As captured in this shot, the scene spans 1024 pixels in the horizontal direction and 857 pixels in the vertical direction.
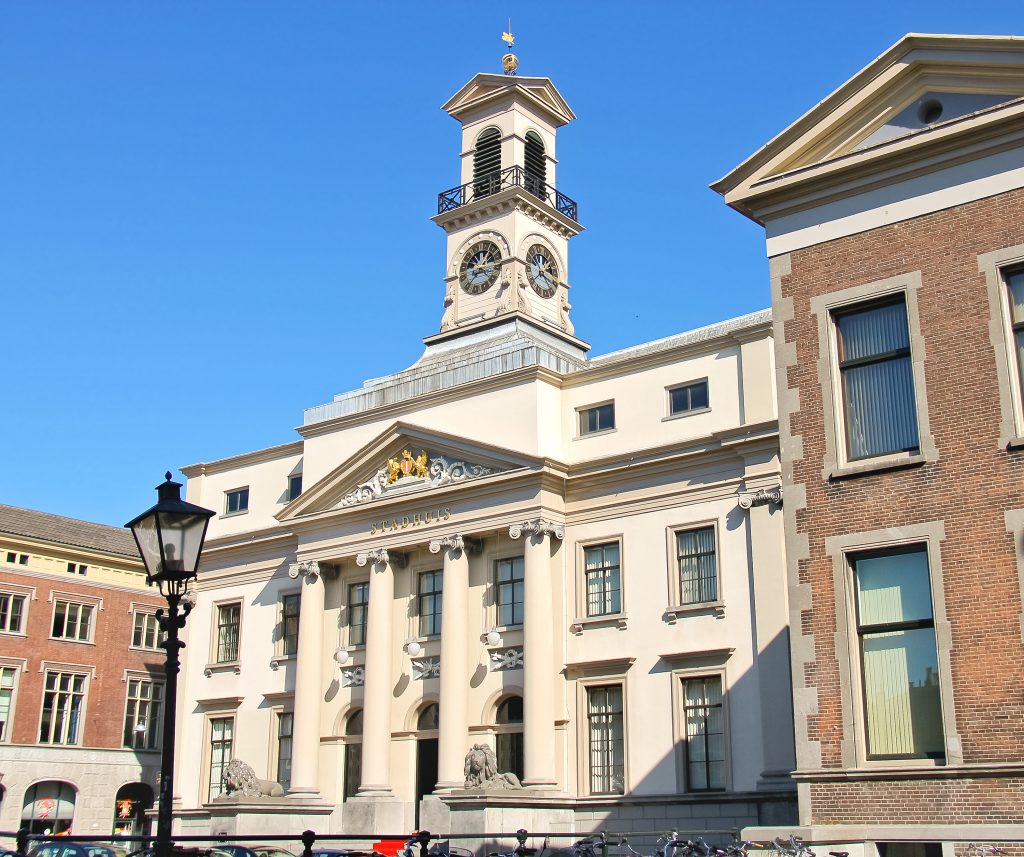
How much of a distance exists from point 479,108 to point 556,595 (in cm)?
2152

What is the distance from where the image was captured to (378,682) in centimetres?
3872

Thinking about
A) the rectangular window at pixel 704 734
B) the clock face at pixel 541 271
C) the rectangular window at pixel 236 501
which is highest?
the clock face at pixel 541 271

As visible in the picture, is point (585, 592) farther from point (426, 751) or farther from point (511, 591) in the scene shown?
point (426, 751)

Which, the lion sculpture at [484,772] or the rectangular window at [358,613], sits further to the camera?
the rectangular window at [358,613]

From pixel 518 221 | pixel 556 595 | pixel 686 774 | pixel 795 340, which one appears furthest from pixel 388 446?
pixel 795 340

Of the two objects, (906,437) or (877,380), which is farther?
(877,380)

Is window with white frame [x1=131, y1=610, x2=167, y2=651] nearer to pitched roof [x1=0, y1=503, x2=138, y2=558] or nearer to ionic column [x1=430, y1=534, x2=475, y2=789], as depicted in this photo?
pitched roof [x1=0, y1=503, x2=138, y2=558]

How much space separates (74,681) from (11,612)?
3.98 metres

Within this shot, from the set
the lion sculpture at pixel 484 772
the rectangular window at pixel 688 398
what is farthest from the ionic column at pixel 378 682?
the rectangular window at pixel 688 398

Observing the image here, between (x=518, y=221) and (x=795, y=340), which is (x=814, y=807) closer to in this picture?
(x=795, y=340)

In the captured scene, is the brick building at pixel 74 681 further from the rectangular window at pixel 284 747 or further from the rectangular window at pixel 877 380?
the rectangular window at pixel 877 380

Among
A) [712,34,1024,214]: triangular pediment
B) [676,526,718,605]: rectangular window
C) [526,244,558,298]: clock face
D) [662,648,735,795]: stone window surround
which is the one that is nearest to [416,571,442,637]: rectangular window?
[662,648,735,795]: stone window surround

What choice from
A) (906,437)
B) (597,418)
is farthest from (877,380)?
(597,418)

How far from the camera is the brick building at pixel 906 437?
16.1m
